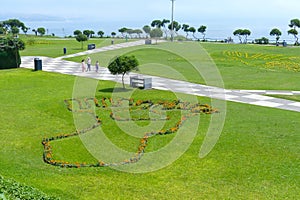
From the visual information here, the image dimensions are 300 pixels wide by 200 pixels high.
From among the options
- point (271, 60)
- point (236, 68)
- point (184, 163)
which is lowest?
point (184, 163)

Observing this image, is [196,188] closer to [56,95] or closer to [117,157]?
[117,157]

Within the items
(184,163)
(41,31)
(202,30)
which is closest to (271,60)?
(184,163)

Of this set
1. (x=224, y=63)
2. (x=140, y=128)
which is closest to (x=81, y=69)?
(x=224, y=63)

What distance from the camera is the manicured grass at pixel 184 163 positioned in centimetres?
1003

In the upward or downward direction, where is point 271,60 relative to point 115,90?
upward

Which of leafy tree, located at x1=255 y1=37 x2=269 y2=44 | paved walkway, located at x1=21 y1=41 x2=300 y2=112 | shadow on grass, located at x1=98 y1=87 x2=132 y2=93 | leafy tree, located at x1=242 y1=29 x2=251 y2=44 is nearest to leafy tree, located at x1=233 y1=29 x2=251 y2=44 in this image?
leafy tree, located at x1=242 y1=29 x2=251 y2=44

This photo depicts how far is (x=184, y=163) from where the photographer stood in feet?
39.2

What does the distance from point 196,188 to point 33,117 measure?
382 inches

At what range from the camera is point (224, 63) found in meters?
39.7

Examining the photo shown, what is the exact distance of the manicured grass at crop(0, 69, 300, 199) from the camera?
1003 cm

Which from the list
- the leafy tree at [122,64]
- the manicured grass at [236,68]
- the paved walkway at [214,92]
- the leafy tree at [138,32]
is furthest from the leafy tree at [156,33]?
the leafy tree at [122,64]

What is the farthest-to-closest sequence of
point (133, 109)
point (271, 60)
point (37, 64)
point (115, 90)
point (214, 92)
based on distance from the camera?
point (271, 60) → point (37, 64) → point (115, 90) → point (214, 92) → point (133, 109)

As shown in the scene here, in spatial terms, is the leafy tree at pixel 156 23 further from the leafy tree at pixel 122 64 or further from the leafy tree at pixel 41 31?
the leafy tree at pixel 122 64

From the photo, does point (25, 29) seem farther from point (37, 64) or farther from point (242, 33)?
point (37, 64)
